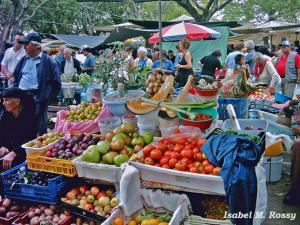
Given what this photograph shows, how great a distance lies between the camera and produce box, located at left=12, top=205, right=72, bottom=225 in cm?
362

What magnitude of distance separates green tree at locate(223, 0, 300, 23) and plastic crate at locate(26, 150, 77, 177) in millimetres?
34152

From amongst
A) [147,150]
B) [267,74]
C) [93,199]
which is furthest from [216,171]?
[267,74]

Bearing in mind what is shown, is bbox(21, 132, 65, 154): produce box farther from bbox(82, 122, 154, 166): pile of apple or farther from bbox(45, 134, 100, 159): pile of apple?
bbox(82, 122, 154, 166): pile of apple

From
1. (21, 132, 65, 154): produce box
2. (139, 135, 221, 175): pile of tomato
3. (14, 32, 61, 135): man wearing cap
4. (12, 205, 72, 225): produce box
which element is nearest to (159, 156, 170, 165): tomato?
(139, 135, 221, 175): pile of tomato

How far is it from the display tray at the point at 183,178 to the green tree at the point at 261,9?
3415cm

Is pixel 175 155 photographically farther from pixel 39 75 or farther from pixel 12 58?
pixel 12 58

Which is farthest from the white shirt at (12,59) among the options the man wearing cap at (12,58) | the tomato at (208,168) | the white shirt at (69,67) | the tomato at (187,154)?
the tomato at (208,168)

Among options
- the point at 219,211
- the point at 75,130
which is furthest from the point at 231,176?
the point at 75,130

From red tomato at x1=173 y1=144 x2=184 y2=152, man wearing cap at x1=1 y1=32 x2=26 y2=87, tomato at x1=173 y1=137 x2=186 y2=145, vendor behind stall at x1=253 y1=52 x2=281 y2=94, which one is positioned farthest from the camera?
man wearing cap at x1=1 y1=32 x2=26 y2=87

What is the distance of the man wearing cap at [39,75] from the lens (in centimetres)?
589

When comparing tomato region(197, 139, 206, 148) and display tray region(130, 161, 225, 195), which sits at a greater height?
tomato region(197, 139, 206, 148)

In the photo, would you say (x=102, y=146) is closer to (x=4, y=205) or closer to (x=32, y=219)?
(x=32, y=219)

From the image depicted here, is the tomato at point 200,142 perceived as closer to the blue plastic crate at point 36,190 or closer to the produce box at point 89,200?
the produce box at point 89,200

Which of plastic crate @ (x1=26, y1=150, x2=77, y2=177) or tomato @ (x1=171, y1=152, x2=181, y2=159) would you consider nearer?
tomato @ (x1=171, y1=152, x2=181, y2=159)
